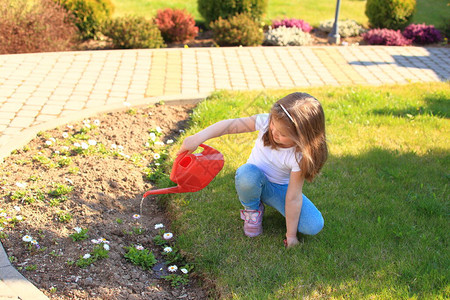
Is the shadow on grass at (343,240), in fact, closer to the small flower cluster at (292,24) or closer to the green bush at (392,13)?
the small flower cluster at (292,24)

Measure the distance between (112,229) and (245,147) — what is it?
163cm

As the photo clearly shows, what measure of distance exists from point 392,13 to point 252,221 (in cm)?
833

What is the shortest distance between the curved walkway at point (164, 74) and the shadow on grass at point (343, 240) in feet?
6.61

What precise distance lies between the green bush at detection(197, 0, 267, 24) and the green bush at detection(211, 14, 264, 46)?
0.89m

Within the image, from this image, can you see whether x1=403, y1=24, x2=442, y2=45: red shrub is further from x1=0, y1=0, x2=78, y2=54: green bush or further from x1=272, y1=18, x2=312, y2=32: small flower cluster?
x1=0, y1=0, x2=78, y2=54: green bush

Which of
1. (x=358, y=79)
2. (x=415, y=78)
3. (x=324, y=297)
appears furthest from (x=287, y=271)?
(x=415, y=78)

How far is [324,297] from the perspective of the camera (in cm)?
261

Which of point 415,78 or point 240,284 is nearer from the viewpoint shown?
point 240,284

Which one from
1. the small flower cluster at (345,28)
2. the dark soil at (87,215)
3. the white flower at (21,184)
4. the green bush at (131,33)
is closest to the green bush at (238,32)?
the green bush at (131,33)

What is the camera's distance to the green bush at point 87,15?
8688 millimetres

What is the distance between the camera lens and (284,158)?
9.66ft

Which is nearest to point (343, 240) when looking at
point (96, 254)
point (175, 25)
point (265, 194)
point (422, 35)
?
point (265, 194)

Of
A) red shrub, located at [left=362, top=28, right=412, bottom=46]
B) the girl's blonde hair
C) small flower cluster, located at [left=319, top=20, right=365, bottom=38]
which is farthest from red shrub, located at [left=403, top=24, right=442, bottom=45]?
the girl's blonde hair

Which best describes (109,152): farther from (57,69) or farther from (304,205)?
(57,69)
